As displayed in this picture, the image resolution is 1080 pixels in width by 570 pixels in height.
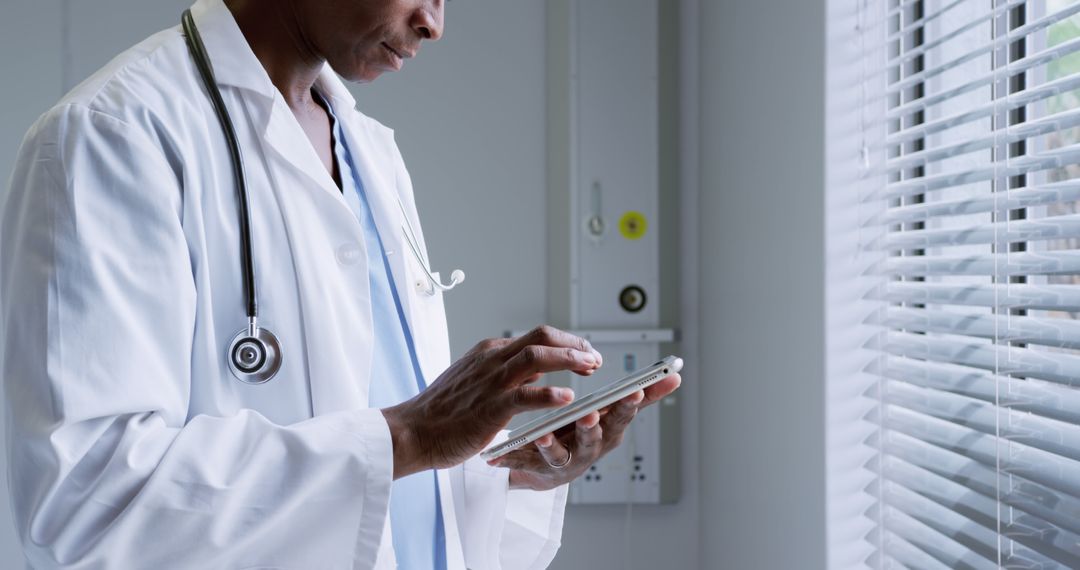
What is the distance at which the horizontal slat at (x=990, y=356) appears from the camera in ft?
3.40

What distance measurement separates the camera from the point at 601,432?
94cm

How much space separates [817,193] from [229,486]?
1.15m

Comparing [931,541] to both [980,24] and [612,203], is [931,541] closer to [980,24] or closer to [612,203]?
[980,24]

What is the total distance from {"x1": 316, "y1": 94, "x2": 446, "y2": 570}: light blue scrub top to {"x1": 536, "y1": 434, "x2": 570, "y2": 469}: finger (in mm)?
145

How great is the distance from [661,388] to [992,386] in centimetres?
60

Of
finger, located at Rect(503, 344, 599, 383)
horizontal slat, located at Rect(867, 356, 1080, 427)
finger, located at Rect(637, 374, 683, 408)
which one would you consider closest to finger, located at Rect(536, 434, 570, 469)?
finger, located at Rect(637, 374, 683, 408)

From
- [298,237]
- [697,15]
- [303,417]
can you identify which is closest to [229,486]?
[303,417]

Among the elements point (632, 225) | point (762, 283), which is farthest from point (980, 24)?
point (632, 225)

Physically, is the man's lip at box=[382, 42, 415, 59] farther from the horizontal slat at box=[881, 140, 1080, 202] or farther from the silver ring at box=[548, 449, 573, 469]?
the horizontal slat at box=[881, 140, 1080, 202]

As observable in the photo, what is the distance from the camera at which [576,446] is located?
97 centimetres

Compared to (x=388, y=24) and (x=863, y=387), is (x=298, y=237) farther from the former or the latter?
(x=863, y=387)

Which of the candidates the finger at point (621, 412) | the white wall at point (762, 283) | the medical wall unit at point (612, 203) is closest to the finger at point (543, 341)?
the finger at point (621, 412)

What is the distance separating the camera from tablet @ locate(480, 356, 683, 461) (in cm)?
82

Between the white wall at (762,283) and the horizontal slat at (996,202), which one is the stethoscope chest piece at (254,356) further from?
the white wall at (762,283)
